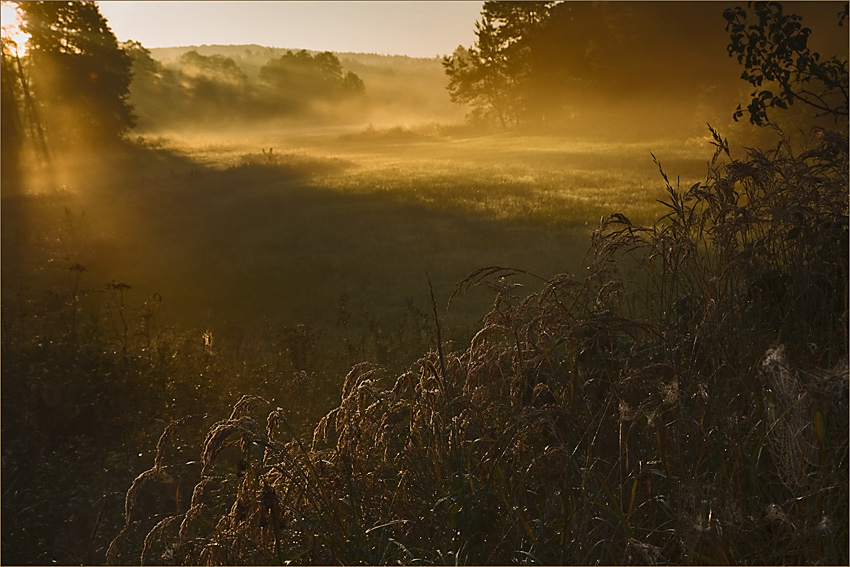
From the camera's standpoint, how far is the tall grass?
2.71 metres

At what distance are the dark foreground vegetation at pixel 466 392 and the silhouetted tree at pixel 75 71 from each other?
87.8 feet

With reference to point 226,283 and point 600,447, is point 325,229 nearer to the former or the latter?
point 226,283

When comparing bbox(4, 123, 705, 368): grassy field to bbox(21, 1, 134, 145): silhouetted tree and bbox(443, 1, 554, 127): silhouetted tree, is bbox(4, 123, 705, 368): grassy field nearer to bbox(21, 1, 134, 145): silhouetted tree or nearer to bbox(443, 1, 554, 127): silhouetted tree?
bbox(21, 1, 134, 145): silhouetted tree

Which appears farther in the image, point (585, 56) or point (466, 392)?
point (585, 56)

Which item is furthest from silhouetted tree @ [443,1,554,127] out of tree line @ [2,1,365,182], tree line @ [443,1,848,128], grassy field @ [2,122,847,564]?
grassy field @ [2,122,847,564]

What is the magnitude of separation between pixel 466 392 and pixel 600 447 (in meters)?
0.59

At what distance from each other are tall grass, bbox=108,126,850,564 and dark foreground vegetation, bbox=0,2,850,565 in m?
0.02

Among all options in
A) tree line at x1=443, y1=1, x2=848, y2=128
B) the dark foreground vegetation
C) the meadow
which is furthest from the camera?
tree line at x1=443, y1=1, x2=848, y2=128

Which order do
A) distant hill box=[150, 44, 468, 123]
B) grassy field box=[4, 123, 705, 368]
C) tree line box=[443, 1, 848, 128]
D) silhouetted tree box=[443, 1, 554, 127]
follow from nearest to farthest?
1. grassy field box=[4, 123, 705, 368]
2. tree line box=[443, 1, 848, 128]
3. silhouetted tree box=[443, 1, 554, 127]
4. distant hill box=[150, 44, 468, 123]

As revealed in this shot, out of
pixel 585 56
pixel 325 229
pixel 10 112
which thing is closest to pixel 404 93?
pixel 585 56

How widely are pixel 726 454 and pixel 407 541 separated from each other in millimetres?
1214

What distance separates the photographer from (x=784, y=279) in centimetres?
418

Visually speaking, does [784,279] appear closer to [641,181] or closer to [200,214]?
[200,214]

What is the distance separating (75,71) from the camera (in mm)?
39594
